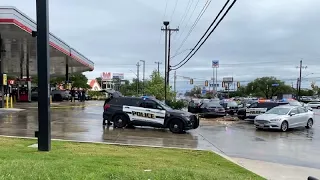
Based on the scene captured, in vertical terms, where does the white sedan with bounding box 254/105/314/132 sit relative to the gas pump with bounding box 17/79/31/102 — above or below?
below

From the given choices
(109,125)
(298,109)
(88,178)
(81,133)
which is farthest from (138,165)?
(298,109)

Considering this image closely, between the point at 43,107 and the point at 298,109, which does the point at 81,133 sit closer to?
the point at 43,107

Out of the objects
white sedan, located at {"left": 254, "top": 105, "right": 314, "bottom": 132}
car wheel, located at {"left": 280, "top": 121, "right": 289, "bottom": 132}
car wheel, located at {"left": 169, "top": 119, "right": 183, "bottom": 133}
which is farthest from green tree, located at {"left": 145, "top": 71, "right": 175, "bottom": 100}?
car wheel, located at {"left": 169, "top": 119, "right": 183, "bottom": 133}

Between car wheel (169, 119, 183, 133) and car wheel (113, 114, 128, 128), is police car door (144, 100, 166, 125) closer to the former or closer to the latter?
car wheel (169, 119, 183, 133)

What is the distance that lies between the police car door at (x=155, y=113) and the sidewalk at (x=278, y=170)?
8450 mm

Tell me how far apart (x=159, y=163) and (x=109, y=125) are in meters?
11.7

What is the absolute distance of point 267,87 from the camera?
441ft

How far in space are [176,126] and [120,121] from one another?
3102 millimetres

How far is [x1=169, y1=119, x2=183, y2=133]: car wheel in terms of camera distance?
1870 centimetres

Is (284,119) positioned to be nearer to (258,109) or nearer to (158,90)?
(258,109)

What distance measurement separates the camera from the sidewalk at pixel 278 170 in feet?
29.2

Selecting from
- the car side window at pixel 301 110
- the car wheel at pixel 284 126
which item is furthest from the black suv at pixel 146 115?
the car side window at pixel 301 110

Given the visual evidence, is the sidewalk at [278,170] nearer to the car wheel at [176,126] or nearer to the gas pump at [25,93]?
the car wheel at [176,126]

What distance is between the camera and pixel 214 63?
266 feet
